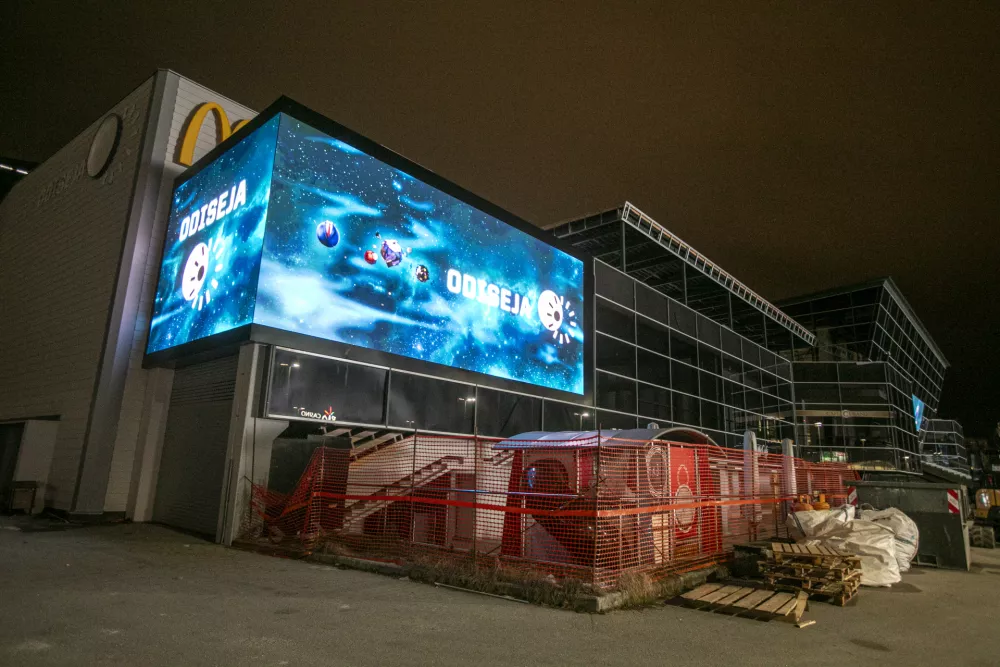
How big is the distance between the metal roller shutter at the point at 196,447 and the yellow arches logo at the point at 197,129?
21.1 feet

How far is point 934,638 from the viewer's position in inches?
245

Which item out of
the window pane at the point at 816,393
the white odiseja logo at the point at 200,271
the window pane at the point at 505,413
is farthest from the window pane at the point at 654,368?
the window pane at the point at 816,393

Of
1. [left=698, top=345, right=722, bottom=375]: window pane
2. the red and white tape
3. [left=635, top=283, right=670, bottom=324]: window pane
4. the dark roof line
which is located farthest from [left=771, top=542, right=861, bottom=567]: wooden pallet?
the dark roof line

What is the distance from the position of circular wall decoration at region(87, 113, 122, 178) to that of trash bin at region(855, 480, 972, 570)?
23033mm

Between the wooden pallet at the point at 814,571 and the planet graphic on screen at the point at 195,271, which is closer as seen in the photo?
the wooden pallet at the point at 814,571

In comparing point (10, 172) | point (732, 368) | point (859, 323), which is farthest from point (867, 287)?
point (10, 172)

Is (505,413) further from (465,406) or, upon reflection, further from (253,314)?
(253,314)

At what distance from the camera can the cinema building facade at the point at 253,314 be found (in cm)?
1310

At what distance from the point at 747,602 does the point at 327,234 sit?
1132 cm

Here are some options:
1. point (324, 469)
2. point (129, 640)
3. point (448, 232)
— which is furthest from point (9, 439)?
point (129, 640)

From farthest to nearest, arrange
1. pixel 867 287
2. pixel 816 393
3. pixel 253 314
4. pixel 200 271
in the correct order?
1. pixel 867 287
2. pixel 816 393
3. pixel 200 271
4. pixel 253 314

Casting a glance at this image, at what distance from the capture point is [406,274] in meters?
15.6

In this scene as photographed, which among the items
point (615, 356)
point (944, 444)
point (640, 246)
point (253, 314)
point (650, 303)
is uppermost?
point (640, 246)

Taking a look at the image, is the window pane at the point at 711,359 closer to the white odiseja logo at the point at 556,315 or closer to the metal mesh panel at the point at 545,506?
the white odiseja logo at the point at 556,315
